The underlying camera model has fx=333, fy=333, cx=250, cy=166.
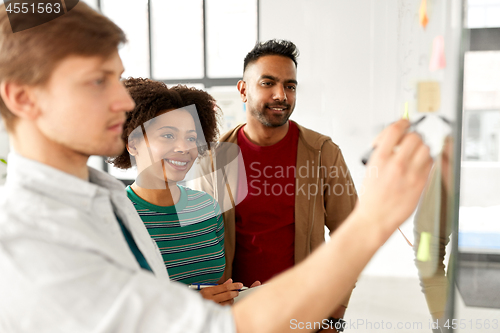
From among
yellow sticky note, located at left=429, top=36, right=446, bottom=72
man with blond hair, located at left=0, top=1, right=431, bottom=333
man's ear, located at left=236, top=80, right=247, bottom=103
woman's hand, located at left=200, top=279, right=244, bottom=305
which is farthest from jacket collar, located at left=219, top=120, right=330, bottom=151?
man with blond hair, located at left=0, top=1, right=431, bottom=333

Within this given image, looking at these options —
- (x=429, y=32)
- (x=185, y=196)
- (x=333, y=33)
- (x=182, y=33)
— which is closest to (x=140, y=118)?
(x=185, y=196)

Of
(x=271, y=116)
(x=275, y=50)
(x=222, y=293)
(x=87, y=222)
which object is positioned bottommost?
(x=222, y=293)

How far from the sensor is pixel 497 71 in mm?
562

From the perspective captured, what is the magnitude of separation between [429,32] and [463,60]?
101 mm

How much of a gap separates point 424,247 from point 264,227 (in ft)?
1.36

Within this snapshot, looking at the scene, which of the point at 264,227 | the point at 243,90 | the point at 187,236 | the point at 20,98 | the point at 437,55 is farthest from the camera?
the point at 243,90

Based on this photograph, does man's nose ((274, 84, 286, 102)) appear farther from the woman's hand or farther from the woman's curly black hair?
the woman's hand

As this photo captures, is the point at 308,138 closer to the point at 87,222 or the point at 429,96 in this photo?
the point at 429,96

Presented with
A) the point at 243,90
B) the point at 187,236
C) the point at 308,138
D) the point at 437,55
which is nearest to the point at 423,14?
the point at 437,55

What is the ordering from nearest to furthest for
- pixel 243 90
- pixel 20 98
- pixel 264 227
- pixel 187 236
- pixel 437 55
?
pixel 20 98 < pixel 437 55 < pixel 187 236 < pixel 264 227 < pixel 243 90

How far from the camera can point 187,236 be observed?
81cm

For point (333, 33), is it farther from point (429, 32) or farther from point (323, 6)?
point (429, 32)

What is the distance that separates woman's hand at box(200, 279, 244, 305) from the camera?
698 millimetres

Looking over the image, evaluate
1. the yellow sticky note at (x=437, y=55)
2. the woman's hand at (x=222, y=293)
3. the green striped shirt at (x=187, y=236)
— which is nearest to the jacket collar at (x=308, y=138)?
the green striped shirt at (x=187, y=236)
